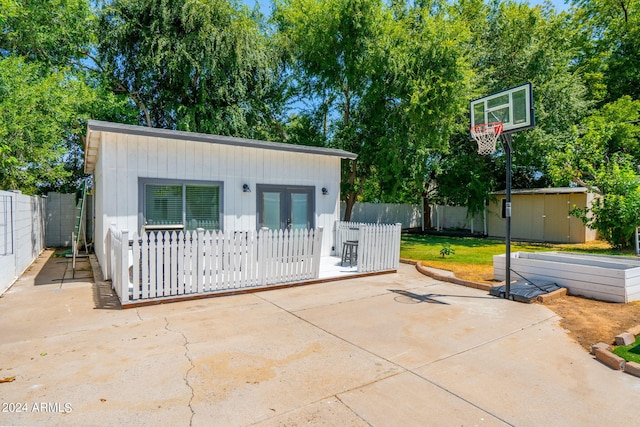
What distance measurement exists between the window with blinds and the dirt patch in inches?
277

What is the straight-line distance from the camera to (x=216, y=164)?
332 inches

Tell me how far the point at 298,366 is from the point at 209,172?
5957 millimetres

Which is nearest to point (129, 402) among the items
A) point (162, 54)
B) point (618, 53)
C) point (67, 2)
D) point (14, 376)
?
point (14, 376)

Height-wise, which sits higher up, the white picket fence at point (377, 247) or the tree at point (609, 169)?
the tree at point (609, 169)

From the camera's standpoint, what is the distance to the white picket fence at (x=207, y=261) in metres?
5.48

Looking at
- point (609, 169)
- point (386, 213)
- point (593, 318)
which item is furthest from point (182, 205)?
point (386, 213)

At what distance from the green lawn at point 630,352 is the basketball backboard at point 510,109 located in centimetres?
342

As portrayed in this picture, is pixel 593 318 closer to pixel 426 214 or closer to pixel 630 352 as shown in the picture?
pixel 630 352

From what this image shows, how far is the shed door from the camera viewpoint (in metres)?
9.25

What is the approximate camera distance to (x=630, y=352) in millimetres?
3754

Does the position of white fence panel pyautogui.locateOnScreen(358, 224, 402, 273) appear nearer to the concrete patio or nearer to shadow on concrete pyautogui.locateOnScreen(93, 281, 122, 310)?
the concrete patio

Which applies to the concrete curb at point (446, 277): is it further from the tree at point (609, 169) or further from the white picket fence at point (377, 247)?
the tree at point (609, 169)

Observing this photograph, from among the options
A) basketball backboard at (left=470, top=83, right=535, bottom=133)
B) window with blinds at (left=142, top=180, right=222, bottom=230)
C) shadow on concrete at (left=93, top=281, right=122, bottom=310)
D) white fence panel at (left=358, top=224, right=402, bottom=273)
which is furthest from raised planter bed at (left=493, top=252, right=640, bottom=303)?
shadow on concrete at (left=93, top=281, right=122, bottom=310)

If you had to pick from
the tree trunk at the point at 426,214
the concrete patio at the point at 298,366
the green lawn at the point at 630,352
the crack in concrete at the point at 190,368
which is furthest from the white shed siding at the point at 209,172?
the tree trunk at the point at 426,214
